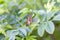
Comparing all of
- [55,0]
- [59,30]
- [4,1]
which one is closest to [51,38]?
[59,30]

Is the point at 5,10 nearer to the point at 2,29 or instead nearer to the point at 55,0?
the point at 2,29

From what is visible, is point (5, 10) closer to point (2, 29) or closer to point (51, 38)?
point (2, 29)

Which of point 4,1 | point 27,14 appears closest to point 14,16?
point 27,14

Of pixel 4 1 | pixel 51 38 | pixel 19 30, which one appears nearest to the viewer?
pixel 19 30

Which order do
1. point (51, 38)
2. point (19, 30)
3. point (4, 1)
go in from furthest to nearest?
point (4, 1) → point (51, 38) → point (19, 30)

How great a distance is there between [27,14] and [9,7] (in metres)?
0.14

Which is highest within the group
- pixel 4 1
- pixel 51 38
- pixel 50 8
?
pixel 4 1

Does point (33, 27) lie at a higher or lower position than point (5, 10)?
lower

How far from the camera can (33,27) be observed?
28.8 inches

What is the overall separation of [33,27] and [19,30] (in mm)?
67

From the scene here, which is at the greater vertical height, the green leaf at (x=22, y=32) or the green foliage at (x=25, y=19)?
the green foliage at (x=25, y=19)

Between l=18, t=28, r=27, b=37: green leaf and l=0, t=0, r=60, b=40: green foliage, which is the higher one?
l=0, t=0, r=60, b=40: green foliage

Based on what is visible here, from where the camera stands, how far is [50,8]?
0.74 metres

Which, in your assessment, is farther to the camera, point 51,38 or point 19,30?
point 51,38
